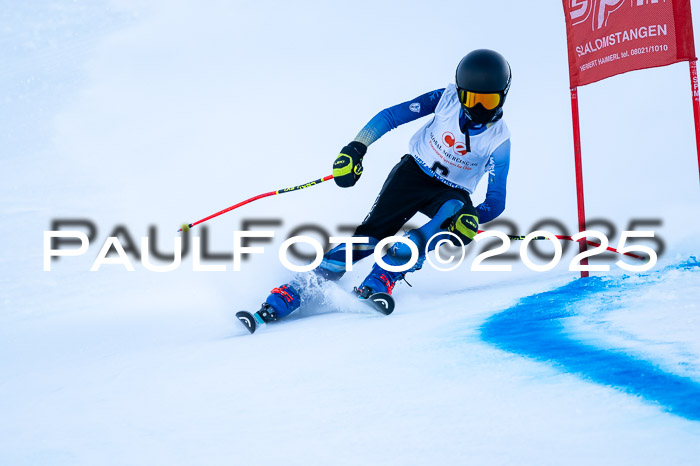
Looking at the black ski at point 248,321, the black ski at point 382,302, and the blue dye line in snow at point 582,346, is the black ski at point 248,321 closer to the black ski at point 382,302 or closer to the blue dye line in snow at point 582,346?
the black ski at point 382,302

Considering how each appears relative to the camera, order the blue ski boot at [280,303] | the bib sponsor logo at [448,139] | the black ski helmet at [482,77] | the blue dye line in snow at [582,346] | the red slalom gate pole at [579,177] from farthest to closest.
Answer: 1. the red slalom gate pole at [579,177]
2. the bib sponsor logo at [448,139]
3. the blue ski boot at [280,303]
4. the black ski helmet at [482,77]
5. the blue dye line in snow at [582,346]

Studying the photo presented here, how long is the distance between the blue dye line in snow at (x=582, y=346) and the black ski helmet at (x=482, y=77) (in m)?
0.93

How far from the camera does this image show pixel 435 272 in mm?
4367

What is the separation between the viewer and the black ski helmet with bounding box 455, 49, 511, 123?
3.21 metres

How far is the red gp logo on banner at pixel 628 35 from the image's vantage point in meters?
3.43

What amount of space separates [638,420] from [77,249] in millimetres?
4285

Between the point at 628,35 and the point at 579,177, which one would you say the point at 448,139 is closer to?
the point at 579,177

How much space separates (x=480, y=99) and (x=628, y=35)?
35.1 inches

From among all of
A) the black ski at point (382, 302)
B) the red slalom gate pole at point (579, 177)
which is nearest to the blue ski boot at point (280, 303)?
the black ski at point (382, 302)

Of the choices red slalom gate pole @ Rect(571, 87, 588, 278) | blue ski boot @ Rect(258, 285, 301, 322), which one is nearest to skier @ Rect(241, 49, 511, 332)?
blue ski boot @ Rect(258, 285, 301, 322)

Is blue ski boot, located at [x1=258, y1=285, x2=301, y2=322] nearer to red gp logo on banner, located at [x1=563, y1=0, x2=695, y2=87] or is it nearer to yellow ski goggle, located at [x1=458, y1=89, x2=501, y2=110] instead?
yellow ski goggle, located at [x1=458, y1=89, x2=501, y2=110]

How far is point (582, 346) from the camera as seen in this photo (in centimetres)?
247

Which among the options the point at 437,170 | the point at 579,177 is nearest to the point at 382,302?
the point at 437,170

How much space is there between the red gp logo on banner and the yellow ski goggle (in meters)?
0.69
